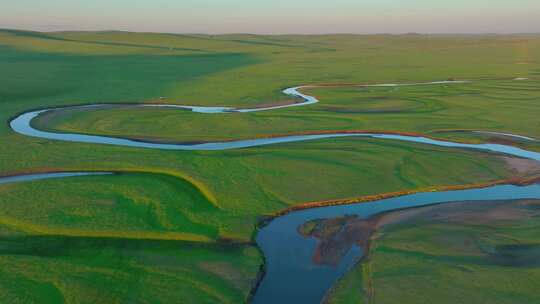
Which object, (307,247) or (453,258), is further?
(307,247)

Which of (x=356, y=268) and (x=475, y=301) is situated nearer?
(x=475, y=301)

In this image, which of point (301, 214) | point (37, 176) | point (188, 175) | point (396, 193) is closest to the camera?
point (301, 214)

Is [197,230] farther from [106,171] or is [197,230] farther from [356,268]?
[106,171]

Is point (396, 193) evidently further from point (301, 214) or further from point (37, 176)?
point (37, 176)

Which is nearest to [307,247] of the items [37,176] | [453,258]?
[453,258]

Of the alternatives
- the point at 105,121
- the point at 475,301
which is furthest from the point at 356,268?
the point at 105,121

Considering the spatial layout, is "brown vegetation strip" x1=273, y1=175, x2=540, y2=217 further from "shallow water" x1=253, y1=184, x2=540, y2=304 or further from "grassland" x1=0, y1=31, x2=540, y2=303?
"grassland" x1=0, y1=31, x2=540, y2=303
